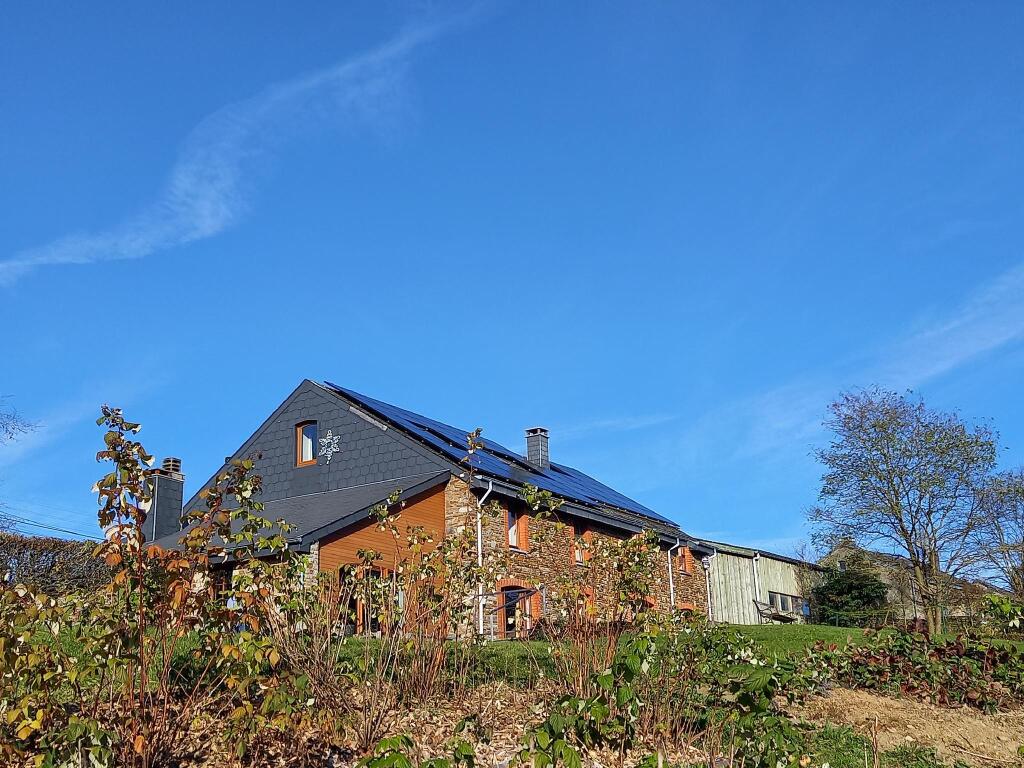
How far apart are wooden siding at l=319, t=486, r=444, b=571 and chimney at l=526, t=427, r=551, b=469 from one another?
7.64 metres

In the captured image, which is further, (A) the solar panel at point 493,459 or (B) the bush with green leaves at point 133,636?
(A) the solar panel at point 493,459

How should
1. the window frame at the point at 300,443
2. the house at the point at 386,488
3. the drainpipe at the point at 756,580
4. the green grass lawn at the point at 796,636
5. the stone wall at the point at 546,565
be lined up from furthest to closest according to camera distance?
1. the drainpipe at the point at 756,580
2. the window frame at the point at 300,443
3. the house at the point at 386,488
4. the green grass lawn at the point at 796,636
5. the stone wall at the point at 546,565

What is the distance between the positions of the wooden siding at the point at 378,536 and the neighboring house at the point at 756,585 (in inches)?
441

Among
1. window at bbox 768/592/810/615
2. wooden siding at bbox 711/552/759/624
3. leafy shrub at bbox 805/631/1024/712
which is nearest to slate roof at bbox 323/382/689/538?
wooden siding at bbox 711/552/759/624

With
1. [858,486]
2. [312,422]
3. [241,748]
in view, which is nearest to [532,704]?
[241,748]

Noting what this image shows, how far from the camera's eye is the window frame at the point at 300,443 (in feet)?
80.0

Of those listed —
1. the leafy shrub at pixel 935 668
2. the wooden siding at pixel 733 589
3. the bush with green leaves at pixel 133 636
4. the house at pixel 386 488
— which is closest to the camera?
the bush with green leaves at pixel 133 636

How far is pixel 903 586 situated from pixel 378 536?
19.3 m

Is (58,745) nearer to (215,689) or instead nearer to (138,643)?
(138,643)

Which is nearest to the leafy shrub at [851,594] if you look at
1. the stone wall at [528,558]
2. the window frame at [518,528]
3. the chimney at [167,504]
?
the stone wall at [528,558]

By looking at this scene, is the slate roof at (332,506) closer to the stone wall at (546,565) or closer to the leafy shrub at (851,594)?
the stone wall at (546,565)

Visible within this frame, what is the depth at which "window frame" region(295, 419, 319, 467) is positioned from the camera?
24.4 m

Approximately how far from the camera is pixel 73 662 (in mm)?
5238

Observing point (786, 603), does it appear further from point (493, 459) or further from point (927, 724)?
point (927, 724)
